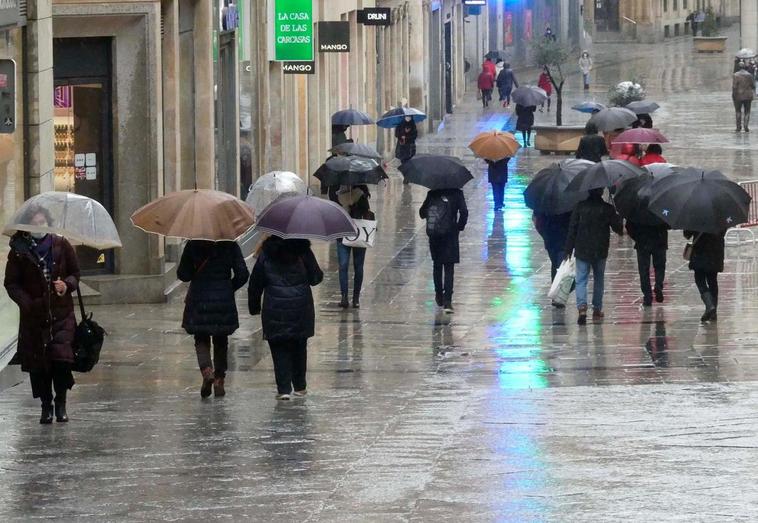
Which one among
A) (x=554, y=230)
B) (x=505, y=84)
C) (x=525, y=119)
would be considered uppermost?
(x=505, y=84)

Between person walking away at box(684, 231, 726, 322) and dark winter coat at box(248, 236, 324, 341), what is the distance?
213 inches

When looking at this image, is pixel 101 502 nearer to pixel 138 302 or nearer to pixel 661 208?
pixel 661 208

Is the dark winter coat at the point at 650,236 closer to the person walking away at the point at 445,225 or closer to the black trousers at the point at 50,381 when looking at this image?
the person walking away at the point at 445,225

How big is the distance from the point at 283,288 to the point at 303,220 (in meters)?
0.48

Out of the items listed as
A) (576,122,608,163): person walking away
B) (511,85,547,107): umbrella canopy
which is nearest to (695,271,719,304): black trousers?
(576,122,608,163): person walking away

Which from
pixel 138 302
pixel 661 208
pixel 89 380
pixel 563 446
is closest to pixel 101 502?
pixel 563 446

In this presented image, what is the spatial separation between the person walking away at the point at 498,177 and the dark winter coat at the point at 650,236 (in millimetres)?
8949

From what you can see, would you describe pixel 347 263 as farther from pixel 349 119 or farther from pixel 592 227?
pixel 349 119

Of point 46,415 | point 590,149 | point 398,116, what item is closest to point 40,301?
point 46,415

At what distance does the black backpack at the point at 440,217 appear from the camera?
18141 mm

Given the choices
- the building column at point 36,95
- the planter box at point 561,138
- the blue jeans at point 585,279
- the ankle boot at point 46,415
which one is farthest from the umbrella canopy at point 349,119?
the ankle boot at point 46,415

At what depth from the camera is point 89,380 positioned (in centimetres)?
1413

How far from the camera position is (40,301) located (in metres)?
11.5

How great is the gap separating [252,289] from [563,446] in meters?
2.95
